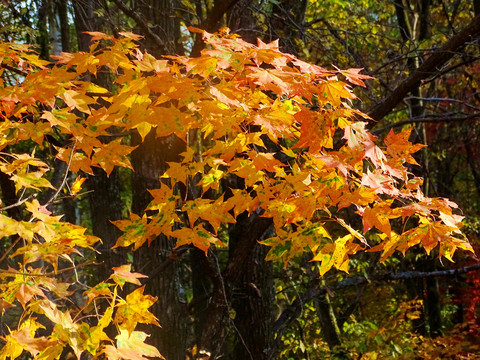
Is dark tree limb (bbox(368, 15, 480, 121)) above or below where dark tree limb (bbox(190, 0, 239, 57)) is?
below

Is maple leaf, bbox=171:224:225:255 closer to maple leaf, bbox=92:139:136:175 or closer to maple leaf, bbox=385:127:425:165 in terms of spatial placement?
maple leaf, bbox=92:139:136:175

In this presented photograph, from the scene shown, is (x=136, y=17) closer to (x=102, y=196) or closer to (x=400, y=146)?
(x=400, y=146)

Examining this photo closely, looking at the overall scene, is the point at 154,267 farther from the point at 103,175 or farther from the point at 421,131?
the point at 421,131

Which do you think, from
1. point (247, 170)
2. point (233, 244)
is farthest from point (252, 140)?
point (233, 244)

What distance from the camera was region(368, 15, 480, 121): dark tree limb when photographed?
11.5 feet

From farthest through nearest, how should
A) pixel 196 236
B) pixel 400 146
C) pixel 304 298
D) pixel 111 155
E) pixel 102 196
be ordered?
pixel 102 196 → pixel 304 298 → pixel 111 155 → pixel 400 146 → pixel 196 236

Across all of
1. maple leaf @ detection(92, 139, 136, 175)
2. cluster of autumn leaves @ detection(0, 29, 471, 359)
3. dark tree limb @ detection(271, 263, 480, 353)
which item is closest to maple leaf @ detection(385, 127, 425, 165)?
cluster of autumn leaves @ detection(0, 29, 471, 359)

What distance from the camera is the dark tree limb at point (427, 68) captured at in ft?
11.5

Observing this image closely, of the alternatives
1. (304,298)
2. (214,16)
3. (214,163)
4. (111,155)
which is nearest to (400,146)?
(214,163)

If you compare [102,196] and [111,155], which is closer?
[111,155]

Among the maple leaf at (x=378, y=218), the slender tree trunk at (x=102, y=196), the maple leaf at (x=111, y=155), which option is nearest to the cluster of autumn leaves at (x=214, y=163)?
the maple leaf at (x=378, y=218)

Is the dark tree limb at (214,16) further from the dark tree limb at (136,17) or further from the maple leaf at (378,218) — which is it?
the maple leaf at (378,218)

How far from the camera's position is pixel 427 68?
143 inches

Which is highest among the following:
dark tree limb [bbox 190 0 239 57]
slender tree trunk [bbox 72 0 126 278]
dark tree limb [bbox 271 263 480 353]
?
dark tree limb [bbox 190 0 239 57]
